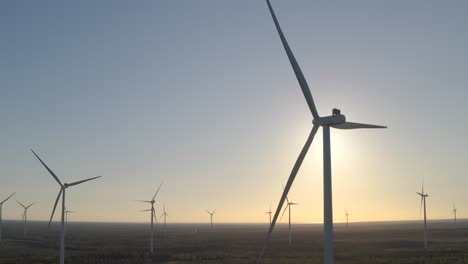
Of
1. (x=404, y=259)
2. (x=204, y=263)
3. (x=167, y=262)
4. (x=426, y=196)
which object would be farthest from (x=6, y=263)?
(x=426, y=196)

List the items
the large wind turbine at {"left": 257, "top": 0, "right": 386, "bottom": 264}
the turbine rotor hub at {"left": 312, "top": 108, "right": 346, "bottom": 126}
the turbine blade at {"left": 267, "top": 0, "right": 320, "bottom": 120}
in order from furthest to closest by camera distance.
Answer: the turbine blade at {"left": 267, "top": 0, "right": 320, "bottom": 120}
the turbine rotor hub at {"left": 312, "top": 108, "right": 346, "bottom": 126}
the large wind turbine at {"left": 257, "top": 0, "right": 386, "bottom": 264}

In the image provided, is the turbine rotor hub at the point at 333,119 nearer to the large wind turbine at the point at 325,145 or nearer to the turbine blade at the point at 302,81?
the large wind turbine at the point at 325,145

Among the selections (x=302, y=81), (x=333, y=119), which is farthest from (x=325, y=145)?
(x=302, y=81)

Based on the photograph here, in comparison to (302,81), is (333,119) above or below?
below

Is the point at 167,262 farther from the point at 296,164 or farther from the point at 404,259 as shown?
the point at 296,164

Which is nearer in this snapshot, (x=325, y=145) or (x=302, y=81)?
(x=325, y=145)

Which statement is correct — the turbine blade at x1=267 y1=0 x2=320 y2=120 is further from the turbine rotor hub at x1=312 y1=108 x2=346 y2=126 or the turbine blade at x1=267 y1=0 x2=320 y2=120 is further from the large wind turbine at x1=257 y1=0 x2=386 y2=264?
the turbine rotor hub at x1=312 y1=108 x2=346 y2=126

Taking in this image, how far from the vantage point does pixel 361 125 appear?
3256cm

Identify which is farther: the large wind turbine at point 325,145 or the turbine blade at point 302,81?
the turbine blade at point 302,81

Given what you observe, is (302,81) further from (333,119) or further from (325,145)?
(325,145)

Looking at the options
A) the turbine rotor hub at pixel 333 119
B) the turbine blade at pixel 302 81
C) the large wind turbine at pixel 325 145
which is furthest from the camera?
Result: the turbine blade at pixel 302 81

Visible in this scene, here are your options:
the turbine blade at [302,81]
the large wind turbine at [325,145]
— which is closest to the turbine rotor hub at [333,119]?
the large wind turbine at [325,145]

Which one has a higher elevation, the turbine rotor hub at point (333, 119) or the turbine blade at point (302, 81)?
the turbine blade at point (302, 81)

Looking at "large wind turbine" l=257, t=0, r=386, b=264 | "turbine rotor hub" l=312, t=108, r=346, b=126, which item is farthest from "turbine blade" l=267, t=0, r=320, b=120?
"turbine rotor hub" l=312, t=108, r=346, b=126
